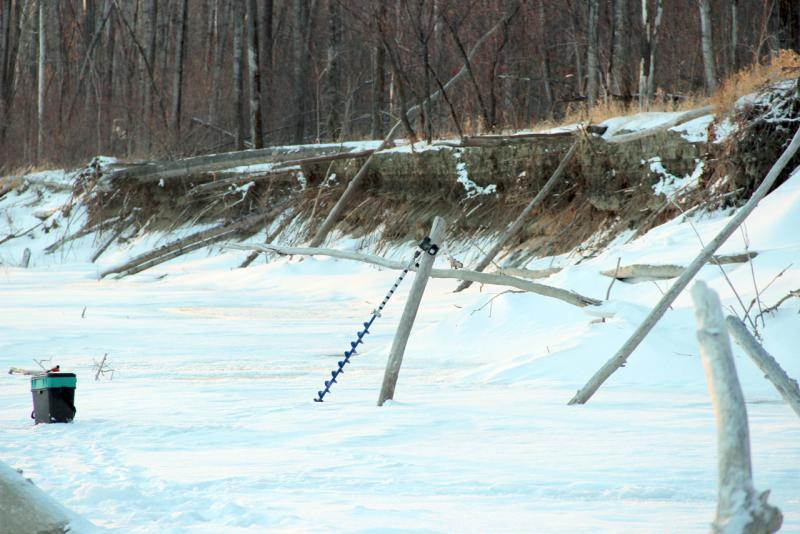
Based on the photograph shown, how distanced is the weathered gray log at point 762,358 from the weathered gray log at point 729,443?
116 cm

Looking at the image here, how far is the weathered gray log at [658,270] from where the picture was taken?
8547 mm

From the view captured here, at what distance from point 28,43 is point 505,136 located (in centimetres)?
2494

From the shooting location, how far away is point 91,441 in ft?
16.6

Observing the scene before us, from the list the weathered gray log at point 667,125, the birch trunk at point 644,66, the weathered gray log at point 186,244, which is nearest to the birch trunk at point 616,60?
the birch trunk at point 644,66

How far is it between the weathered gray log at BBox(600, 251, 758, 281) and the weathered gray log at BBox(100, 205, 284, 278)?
8682mm

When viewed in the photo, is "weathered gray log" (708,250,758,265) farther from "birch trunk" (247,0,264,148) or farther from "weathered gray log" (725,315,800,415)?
"birch trunk" (247,0,264,148)

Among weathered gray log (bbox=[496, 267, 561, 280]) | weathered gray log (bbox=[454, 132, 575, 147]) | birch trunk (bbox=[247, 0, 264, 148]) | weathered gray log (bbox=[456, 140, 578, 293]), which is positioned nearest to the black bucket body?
weathered gray log (bbox=[496, 267, 561, 280])

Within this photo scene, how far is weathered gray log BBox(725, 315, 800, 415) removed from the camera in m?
3.45

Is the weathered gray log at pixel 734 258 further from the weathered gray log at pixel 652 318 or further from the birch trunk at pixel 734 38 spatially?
the birch trunk at pixel 734 38

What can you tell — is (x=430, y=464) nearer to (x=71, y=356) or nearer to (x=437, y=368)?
(x=437, y=368)

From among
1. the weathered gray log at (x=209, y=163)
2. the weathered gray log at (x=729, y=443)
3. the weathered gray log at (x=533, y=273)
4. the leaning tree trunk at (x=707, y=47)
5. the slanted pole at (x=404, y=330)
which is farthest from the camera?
the weathered gray log at (x=209, y=163)

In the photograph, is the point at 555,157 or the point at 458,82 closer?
the point at 555,157

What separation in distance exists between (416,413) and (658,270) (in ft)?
12.8

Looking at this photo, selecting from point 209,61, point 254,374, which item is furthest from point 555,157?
point 209,61
